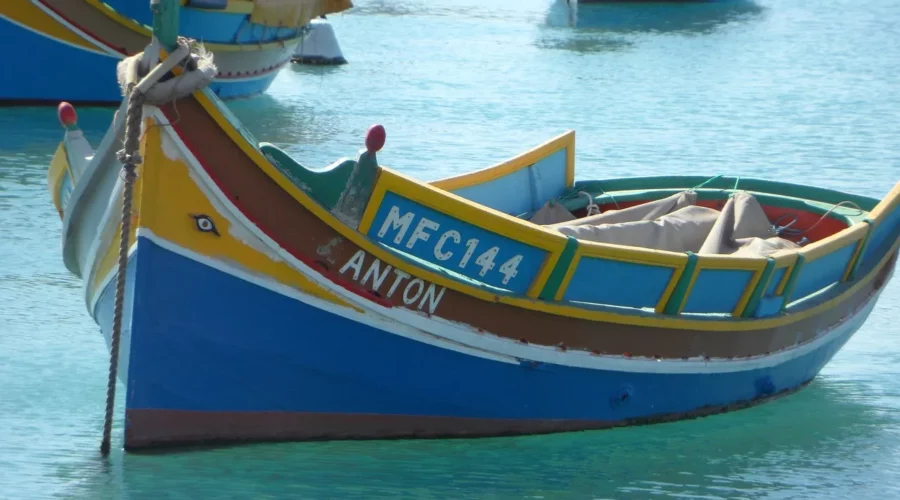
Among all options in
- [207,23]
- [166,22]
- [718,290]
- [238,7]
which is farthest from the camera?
[238,7]

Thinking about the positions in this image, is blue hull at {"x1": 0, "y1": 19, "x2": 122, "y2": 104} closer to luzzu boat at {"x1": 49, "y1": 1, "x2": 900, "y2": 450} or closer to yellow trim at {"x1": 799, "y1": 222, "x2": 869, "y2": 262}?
luzzu boat at {"x1": 49, "y1": 1, "x2": 900, "y2": 450}

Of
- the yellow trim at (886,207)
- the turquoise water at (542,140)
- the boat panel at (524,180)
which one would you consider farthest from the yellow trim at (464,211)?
the yellow trim at (886,207)

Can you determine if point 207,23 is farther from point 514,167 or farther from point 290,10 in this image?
point 514,167

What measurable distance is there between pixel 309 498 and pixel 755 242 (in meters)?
3.01

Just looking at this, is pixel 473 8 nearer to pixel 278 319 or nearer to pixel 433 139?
pixel 433 139

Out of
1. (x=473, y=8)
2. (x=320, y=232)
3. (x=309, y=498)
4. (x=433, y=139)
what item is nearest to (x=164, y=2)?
(x=320, y=232)

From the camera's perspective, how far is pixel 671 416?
6953 mm

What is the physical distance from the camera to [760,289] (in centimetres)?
679

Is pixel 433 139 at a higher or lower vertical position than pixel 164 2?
lower

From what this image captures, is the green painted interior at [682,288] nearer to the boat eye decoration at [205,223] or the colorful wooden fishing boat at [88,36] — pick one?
the boat eye decoration at [205,223]

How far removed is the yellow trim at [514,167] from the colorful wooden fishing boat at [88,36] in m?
8.94

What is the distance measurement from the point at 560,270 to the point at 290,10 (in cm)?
1347

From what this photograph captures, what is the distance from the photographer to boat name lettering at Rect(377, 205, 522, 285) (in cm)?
577

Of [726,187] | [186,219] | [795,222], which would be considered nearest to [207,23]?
[726,187]
